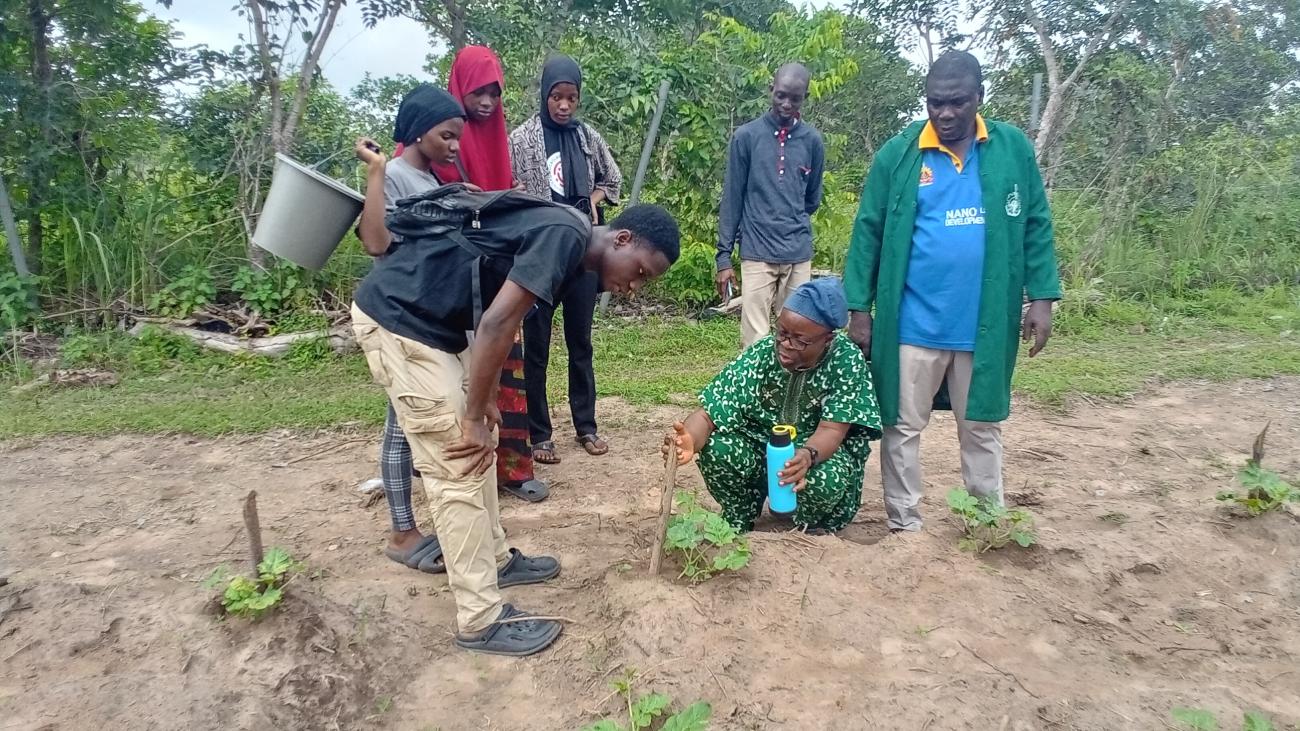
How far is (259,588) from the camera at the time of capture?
8.47 feet

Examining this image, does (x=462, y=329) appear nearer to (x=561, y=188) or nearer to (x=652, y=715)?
(x=652, y=715)

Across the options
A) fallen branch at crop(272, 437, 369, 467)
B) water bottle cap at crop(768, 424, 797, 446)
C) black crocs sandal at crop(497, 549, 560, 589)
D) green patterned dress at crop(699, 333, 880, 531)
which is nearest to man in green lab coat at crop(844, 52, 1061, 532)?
green patterned dress at crop(699, 333, 880, 531)

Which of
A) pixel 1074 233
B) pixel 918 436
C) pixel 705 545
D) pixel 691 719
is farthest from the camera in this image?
pixel 1074 233

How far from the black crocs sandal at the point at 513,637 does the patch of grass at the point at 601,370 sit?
2.49 meters

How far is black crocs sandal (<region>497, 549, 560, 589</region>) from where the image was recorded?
3014mm

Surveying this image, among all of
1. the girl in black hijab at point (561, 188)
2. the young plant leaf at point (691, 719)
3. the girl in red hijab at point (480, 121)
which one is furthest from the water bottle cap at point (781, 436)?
the girl in red hijab at point (480, 121)

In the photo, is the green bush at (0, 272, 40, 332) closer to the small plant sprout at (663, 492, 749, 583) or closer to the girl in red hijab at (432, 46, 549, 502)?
the girl in red hijab at (432, 46, 549, 502)

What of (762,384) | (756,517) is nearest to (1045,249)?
(762,384)

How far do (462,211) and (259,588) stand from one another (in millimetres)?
1298

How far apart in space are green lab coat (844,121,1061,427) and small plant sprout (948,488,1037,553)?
1.00 feet

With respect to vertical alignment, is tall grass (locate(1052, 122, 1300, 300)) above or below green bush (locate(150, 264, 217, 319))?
above

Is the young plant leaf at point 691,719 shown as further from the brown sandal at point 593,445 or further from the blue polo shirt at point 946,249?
the brown sandal at point 593,445

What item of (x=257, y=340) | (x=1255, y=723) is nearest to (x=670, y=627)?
(x=1255, y=723)

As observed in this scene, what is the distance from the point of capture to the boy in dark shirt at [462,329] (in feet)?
7.54
